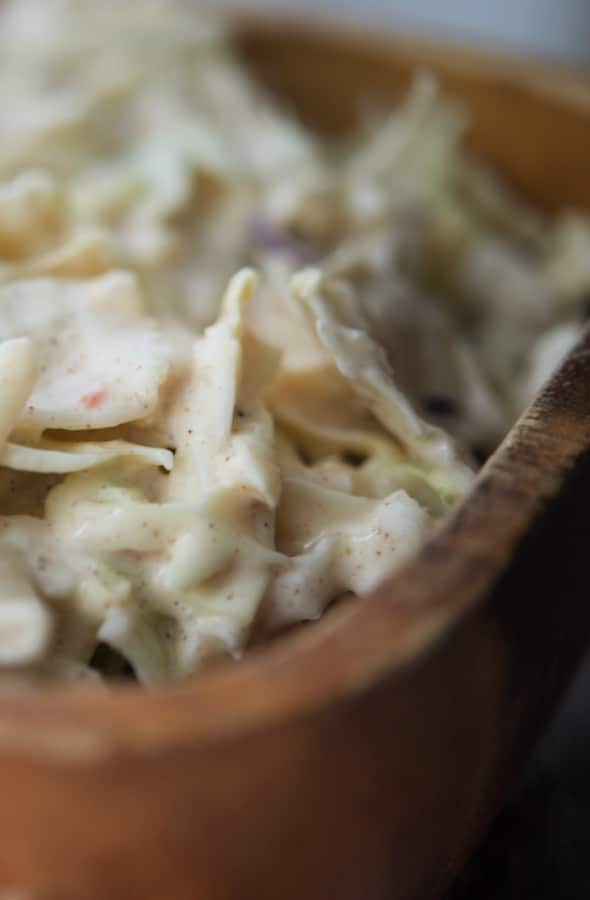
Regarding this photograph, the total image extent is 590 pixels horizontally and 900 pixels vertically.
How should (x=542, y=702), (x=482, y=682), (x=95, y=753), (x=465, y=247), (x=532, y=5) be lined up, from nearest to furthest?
(x=95, y=753) → (x=482, y=682) → (x=542, y=702) → (x=465, y=247) → (x=532, y=5)

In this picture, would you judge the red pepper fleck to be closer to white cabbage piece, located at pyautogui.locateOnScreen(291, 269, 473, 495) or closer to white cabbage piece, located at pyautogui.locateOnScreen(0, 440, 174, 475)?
white cabbage piece, located at pyautogui.locateOnScreen(0, 440, 174, 475)

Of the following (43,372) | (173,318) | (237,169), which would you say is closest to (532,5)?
(237,169)

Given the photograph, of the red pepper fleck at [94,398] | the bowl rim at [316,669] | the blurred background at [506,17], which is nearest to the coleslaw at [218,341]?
the red pepper fleck at [94,398]

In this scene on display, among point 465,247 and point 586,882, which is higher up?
point 465,247

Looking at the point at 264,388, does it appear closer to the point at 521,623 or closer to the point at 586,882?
the point at 521,623

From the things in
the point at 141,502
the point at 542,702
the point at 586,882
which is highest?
the point at 141,502

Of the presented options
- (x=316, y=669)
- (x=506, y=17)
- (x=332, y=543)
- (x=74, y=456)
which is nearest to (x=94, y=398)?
(x=74, y=456)

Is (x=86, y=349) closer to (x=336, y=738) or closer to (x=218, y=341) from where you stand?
(x=218, y=341)
